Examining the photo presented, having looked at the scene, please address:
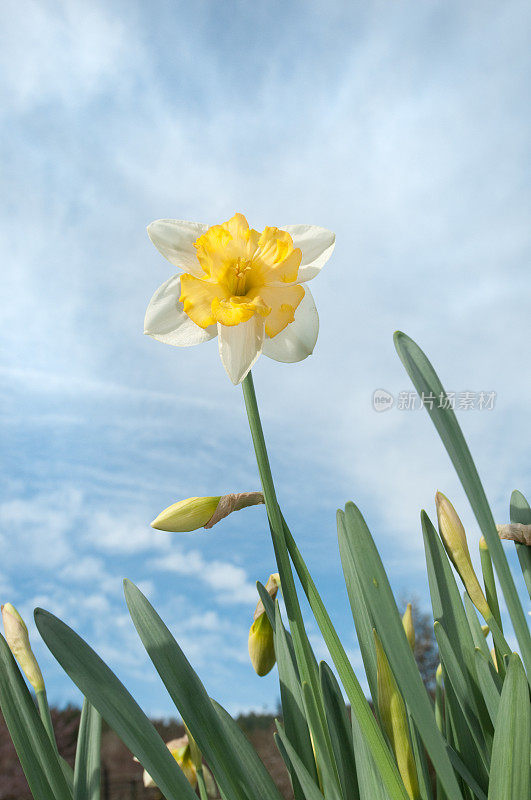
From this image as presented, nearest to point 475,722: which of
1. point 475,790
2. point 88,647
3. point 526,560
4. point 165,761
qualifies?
point 475,790

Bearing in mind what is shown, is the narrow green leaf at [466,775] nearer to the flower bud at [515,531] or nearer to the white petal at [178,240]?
the flower bud at [515,531]

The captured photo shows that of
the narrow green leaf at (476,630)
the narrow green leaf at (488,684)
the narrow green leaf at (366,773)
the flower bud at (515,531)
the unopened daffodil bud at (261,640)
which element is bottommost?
the narrow green leaf at (366,773)

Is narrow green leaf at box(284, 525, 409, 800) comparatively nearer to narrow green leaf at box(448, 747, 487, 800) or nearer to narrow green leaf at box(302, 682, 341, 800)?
narrow green leaf at box(302, 682, 341, 800)

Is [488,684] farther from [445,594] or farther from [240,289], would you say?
[240,289]

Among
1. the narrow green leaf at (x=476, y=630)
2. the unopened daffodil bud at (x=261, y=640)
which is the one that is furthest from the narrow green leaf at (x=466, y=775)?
the unopened daffodil bud at (x=261, y=640)

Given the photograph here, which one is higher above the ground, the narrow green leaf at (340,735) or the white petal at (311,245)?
the white petal at (311,245)

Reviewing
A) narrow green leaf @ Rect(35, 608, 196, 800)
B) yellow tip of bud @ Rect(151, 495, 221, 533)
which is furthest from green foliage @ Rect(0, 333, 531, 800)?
yellow tip of bud @ Rect(151, 495, 221, 533)

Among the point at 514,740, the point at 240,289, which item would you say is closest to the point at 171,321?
the point at 240,289
